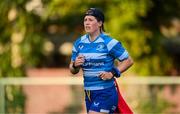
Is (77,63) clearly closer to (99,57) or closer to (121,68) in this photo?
(99,57)

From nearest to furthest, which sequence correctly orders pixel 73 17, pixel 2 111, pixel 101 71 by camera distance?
pixel 101 71 → pixel 2 111 → pixel 73 17

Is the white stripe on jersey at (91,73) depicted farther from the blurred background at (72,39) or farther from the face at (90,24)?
the blurred background at (72,39)

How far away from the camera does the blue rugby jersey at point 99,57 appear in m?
6.29

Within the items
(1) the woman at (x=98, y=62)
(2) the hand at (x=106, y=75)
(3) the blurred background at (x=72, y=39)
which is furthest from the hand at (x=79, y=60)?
(3) the blurred background at (x=72, y=39)

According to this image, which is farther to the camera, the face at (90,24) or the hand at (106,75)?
the face at (90,24)

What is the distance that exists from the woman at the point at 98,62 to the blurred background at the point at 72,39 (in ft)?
14.6

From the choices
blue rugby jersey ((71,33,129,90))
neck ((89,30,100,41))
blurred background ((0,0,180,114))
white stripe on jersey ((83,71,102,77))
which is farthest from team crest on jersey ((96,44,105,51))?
blurred background ((0,0,180,114))

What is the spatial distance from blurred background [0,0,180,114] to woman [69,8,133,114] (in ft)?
14.6

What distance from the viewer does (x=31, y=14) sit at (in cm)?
1355

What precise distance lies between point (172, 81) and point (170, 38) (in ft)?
14.6

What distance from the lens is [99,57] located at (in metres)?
6.29

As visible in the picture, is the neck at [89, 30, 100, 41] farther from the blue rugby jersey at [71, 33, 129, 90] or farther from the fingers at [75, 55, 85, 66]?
the fingers at [75, 55, 85, 66]

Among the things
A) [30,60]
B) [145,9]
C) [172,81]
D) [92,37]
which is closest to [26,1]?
[30,60]

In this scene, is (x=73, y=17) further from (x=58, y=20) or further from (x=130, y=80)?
(x=130, y=80)
